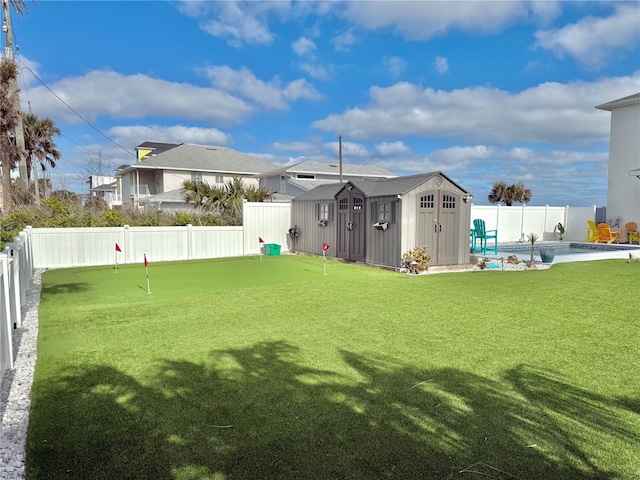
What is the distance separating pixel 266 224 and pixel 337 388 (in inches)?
515

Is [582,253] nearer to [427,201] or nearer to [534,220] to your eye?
[427,201]

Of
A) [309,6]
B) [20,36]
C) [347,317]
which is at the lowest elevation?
[347,317]

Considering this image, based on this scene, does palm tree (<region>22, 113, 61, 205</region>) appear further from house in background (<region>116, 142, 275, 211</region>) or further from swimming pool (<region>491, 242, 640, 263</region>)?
swimming pool (<region>491, 242, 640, 263</region>)

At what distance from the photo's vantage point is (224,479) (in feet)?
8.04

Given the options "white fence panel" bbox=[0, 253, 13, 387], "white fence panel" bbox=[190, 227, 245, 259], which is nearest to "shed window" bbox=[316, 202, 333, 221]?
"white fence panel" bbox=[190, 227, 245, 259]

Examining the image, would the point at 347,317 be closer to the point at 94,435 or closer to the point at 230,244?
the point at 94,435

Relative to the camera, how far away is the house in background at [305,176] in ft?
86.1

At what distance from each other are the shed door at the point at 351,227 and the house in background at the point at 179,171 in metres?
13.8

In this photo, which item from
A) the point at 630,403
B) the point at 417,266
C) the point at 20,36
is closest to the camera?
the point at 630,403

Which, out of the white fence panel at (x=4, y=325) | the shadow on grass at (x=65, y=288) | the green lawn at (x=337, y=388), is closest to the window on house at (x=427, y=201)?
the green lawn at (x=337, y=388)

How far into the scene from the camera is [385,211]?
1195cm

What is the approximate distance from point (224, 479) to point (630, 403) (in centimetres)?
333

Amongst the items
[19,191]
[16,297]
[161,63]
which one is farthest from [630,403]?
[19,191]

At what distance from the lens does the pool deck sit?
13453 mm
